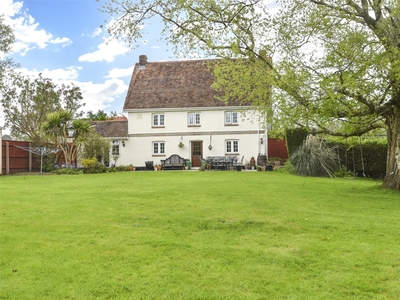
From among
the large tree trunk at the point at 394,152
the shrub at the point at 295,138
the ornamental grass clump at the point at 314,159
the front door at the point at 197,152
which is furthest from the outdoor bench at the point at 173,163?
the large tree trunk at the point at 394,152

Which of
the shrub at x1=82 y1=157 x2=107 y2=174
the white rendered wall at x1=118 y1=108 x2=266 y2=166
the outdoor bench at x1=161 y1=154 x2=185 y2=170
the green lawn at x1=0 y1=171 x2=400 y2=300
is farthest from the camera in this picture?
the white rendered wall at x1=118 y1=108 x2=266 y2=166

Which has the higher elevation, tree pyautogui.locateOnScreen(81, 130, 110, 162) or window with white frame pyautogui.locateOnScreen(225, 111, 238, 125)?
window with white frame pyautogui.locateOnScreen(225, 111, 238, 125)

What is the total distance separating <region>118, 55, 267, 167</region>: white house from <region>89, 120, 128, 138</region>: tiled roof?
3.63 feet

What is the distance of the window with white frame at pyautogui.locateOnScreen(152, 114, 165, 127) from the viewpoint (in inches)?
1168

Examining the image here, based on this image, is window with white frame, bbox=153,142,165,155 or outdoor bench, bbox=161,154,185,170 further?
window with white frame, bbox=153,142,165,155

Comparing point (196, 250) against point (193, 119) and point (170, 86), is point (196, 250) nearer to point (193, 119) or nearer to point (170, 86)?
point (193, 119)

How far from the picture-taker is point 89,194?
→ 33.3 ft

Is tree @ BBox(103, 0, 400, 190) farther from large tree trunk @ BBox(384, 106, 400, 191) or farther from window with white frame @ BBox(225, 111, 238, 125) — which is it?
window with white frame @ BBox(225, 111, 238, 125)

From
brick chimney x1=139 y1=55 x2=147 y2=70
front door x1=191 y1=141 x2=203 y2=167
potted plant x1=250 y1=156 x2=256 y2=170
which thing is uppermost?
brick chimney x1=139 y1=55 x2=147 y2=70

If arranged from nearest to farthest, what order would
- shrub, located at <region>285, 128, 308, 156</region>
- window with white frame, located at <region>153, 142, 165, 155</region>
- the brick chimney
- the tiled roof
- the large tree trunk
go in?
the large tree trunk → shrub, located at <region>285, 128, 308, 156</region> → window with white frame, located at <region>153, 142, 165, 155</region> → the tiled roof → the brick chimney

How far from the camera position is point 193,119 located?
96.0 feet

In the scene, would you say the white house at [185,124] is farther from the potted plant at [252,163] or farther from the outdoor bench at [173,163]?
the outdoor bench at [173,163]

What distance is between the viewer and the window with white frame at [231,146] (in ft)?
94.4

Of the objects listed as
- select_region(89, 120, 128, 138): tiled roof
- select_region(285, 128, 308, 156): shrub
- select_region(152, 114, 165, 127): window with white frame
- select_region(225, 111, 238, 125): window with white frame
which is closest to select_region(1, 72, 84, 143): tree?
select_region(89, 120, 128, 138): tiled roof
